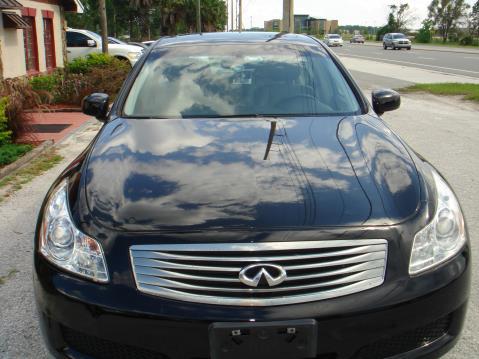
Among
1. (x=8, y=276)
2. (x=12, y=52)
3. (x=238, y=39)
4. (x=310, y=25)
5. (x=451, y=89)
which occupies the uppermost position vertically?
(x=310, y=25)

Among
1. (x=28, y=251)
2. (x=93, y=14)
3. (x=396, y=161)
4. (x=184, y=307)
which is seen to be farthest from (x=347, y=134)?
(x=93, y=14)

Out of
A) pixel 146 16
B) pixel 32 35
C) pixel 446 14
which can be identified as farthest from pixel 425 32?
pixel 32 35

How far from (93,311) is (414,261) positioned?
126 centimetres

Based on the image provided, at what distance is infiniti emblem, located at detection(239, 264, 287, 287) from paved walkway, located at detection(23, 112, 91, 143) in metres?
6.51

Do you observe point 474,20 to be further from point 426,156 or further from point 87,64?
point 426,156

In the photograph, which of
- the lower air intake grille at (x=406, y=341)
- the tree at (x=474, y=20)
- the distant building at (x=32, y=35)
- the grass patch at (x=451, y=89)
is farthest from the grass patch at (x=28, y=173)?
the tree at (x=474, y=20)

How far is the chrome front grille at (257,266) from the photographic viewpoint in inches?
80.1

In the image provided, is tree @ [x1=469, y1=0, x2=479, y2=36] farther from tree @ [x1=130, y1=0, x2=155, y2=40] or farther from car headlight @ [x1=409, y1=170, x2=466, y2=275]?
car headlight @ [x1=409, y1=170, x2=466, y2=275]

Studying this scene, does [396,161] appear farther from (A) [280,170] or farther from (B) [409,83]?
(B) [409,83]

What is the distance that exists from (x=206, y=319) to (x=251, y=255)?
11.2 inches

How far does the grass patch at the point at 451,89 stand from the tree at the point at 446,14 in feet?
187

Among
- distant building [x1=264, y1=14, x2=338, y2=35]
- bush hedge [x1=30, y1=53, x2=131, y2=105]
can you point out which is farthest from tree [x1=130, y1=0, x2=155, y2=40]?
bush hedge [x1=30, y1=53, x2=131, y2=105]

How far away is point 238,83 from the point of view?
367 cm

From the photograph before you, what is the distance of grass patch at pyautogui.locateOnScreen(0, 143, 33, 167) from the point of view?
21.5ft
